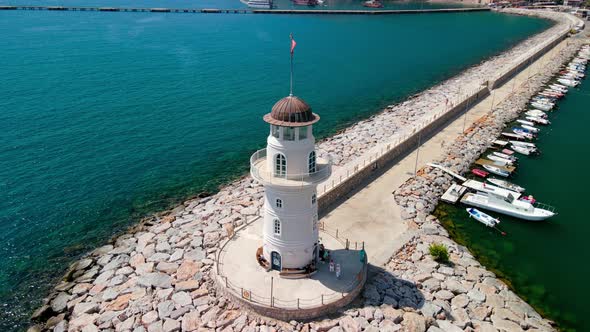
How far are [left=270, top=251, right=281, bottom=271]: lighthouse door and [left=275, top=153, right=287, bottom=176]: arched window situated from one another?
521 centimetres

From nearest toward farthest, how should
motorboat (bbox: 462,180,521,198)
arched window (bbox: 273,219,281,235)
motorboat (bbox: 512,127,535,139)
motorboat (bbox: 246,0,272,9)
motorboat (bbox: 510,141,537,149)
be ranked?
arched window (bbox: 273,219,281,235), motorboat (bbox: 462,180,521,198), motorboat (bbox: 510,141,537,149), motorboat (bbox: 512,127,535,139), motorboat (bbox: 246,0,272,9)

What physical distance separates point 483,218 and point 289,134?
2197cm

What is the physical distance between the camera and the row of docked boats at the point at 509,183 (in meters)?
36.7

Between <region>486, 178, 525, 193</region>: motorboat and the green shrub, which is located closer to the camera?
the green shrub

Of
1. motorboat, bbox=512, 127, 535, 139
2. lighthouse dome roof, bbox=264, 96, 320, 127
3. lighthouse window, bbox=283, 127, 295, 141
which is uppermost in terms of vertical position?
lighthouse dome roof, bbox=264, 96, 320, 127

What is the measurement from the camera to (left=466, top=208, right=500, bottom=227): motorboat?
35.4m

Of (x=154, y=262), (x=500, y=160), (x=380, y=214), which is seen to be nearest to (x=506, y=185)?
(x=500, y=160)

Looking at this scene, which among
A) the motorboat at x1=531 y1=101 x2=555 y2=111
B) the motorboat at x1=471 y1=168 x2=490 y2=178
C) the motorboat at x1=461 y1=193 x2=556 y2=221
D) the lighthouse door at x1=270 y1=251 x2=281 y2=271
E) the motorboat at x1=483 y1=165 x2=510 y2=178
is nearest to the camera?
the lighthouse door at x1=270 y1=251 x2=281 y2=271

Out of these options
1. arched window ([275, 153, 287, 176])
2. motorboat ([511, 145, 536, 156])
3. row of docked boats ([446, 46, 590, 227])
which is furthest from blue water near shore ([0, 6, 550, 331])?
motorboat ([511, 145, 536, 156])

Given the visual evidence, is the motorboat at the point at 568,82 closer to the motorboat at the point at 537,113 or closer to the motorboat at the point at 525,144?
the motorboat at the point at 537,113

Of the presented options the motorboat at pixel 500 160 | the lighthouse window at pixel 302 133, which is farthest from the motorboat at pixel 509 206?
the lighthouse window at pixel 302 133

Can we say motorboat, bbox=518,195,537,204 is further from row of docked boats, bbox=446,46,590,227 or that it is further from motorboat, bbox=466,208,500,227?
motorboat, bbox=466,208,500,227

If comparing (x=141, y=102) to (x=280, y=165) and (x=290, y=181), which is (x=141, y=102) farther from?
(x=290, y=181)

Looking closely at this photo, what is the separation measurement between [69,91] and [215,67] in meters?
28.8
